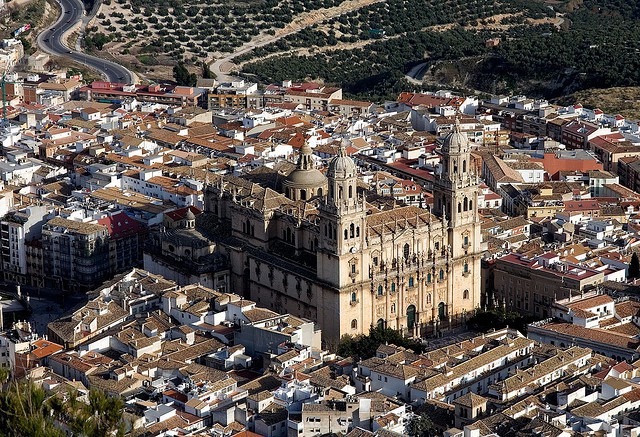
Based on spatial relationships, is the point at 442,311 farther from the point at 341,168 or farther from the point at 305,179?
the point at 341,168

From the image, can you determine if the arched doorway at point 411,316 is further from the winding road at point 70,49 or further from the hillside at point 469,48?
the winding road at point 70,49

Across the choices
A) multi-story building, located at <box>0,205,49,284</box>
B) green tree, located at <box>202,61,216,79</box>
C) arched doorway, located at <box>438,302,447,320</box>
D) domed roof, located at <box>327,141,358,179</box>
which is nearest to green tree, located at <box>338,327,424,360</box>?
arched doorway, located at <box>438,302,447,320</box>

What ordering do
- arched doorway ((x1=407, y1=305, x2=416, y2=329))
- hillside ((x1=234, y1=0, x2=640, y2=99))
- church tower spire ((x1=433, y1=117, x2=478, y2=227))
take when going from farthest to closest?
hillside ((x1=234, y1=0, x2=640, y2=99)) < church tower spire ((x1=433, y1=117, x2=478, y2=227)) < arched doorway ((x1=407, y1=305, x2=416, y2=329))

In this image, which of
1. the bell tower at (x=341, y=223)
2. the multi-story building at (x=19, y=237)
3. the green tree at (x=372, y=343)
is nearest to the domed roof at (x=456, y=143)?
the bell tower at (x=341, y=223)

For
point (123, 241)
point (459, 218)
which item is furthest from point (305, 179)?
point (123, 241)

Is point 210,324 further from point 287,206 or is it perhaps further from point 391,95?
point 391,95

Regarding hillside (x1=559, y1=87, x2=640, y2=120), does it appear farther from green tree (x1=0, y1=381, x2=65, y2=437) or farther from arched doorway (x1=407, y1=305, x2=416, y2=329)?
green tree (x1=0, y1=381, x2=65, y2=437)
